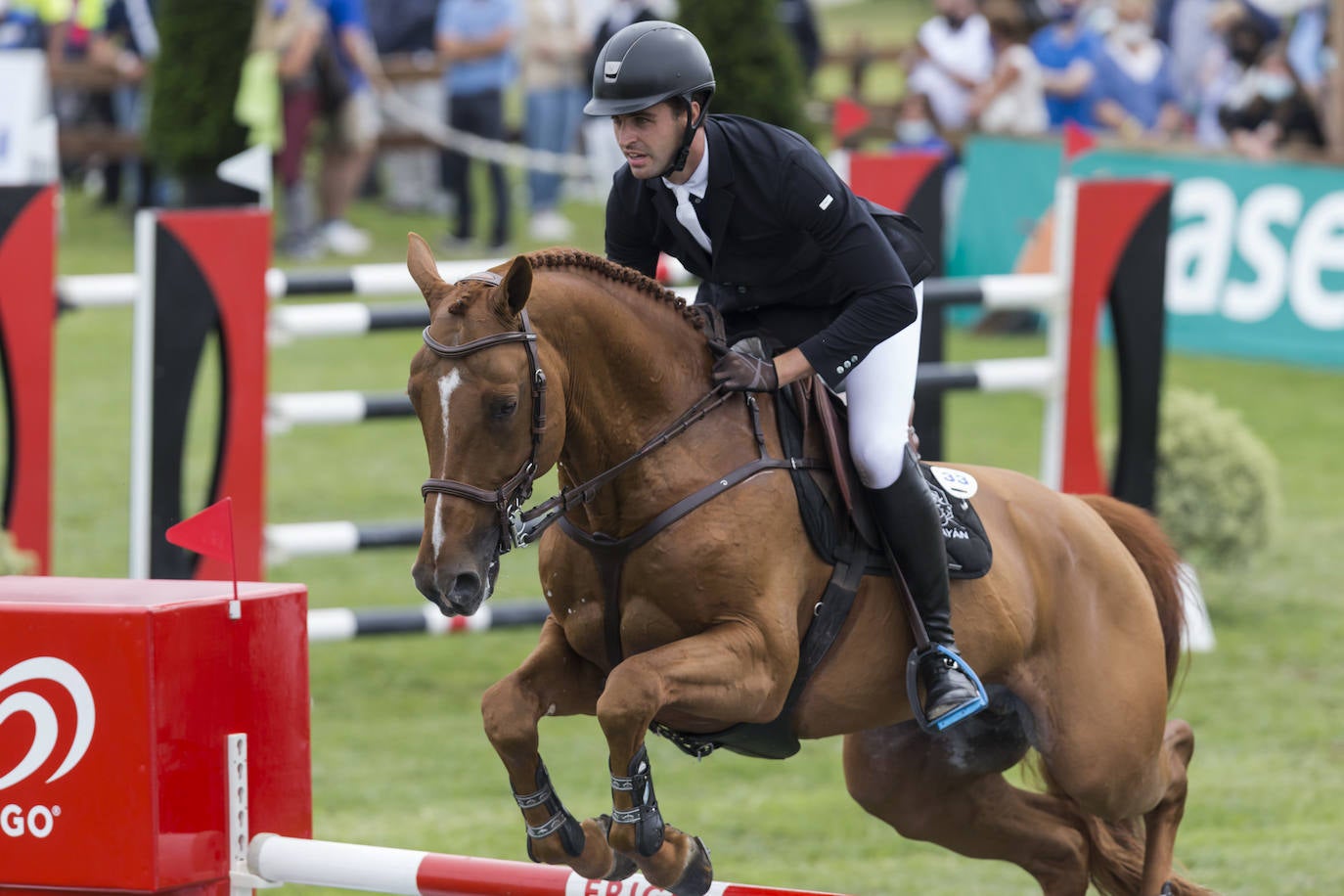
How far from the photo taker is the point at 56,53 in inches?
684

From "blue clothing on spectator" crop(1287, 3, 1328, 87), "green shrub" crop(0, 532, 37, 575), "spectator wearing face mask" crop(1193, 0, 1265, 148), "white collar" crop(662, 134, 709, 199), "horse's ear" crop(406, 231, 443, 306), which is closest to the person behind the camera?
"horse's ear" crop(406, 231, 443, 306)

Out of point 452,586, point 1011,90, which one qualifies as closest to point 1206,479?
point 452,586

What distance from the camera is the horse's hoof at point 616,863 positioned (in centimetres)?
384

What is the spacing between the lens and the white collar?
381cm

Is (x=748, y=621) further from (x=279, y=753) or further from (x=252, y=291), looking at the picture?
(x=252, y=291)

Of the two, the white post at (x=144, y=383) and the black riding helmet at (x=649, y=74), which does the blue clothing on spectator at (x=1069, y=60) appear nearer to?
the white post at (x=144, y=383)

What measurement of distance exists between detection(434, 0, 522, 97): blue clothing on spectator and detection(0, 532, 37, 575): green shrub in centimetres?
961

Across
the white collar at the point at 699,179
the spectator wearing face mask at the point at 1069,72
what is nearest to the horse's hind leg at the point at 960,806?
the white collar at the point at 699,179

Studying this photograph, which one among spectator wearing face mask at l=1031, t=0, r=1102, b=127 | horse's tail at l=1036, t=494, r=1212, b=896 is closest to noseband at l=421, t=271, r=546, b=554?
horse's tail at l=1036, t=494, r=1212, b=896

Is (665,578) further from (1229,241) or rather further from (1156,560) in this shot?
(1229,241)

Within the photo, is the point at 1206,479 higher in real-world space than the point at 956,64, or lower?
lower

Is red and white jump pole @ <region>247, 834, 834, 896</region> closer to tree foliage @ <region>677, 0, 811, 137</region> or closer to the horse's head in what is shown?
the horse's head

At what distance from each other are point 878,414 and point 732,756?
3189 mm

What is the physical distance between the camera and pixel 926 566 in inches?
159
